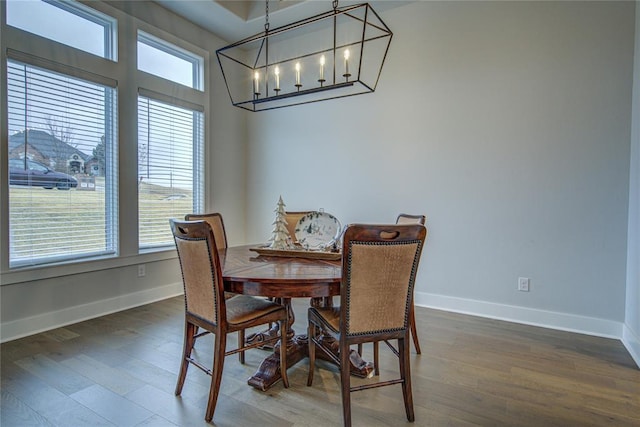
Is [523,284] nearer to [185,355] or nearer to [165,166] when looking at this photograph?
[185,355]

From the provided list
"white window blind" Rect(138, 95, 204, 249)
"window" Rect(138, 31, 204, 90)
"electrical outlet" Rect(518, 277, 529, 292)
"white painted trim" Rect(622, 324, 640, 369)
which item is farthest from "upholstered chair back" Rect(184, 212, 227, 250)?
"white painted trim" Rect(622, 324, 640, 369)

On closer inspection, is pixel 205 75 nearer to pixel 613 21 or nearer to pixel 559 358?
pixel 613 21

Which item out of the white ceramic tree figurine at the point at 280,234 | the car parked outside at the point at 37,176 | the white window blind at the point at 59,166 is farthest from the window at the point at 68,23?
the white ceramic tree figurine at the point at 280,234

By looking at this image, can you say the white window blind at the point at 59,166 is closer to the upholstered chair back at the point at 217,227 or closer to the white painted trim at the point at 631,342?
the upholstered chair back at the point at 217,227

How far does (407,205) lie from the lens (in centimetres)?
360

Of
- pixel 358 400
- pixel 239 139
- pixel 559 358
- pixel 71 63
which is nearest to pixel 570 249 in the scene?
pixel 559 358

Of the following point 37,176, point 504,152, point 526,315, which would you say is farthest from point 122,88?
point 526,315

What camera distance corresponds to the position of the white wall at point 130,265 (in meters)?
2.72

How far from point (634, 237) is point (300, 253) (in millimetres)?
2524

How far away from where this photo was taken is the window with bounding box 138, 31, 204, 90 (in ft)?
11.6

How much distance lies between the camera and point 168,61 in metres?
3.81

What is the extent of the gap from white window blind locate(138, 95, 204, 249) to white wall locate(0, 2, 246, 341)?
0.43ft

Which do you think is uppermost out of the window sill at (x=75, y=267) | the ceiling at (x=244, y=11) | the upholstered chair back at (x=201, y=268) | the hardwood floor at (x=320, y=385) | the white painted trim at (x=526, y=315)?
the ceiling at (x=244, y=11)

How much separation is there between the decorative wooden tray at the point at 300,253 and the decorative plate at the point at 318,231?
4.7 inches
